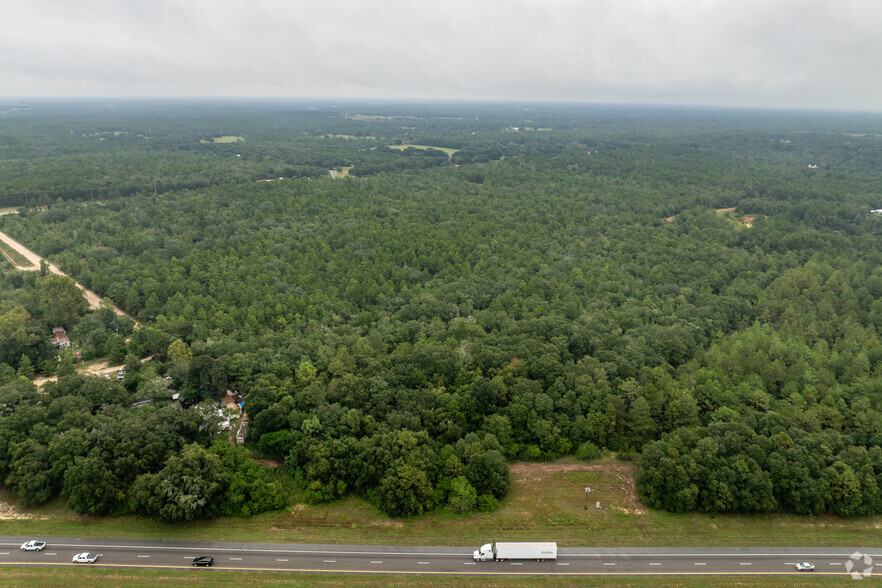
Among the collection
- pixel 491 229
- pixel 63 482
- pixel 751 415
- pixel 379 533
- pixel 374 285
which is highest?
pixel 491 229

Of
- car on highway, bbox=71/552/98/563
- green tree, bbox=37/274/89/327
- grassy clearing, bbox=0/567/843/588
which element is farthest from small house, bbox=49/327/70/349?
car on highway, bbox=71/552/98/563

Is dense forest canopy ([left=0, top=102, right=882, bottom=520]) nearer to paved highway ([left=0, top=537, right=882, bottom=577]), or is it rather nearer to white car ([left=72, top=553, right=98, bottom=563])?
paved highway ([left=0, top=537, right=882, bottom=577])

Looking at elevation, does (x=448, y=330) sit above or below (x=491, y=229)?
below

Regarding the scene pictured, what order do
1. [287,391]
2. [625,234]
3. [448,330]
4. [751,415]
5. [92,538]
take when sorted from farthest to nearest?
1. [625,234]
2. [448,330]
3. [287,391]
4. [751,415]
5. [92,538]

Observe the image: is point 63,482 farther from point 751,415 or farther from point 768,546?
point 751,415

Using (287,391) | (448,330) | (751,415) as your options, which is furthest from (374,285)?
(751,415)

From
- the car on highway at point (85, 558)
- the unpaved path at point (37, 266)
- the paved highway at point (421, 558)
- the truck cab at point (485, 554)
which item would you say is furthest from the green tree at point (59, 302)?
the truck cab at point (485, 554)

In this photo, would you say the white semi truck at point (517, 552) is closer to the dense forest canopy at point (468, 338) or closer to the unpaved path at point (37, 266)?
the dense forest canopy at point (468, 338)
